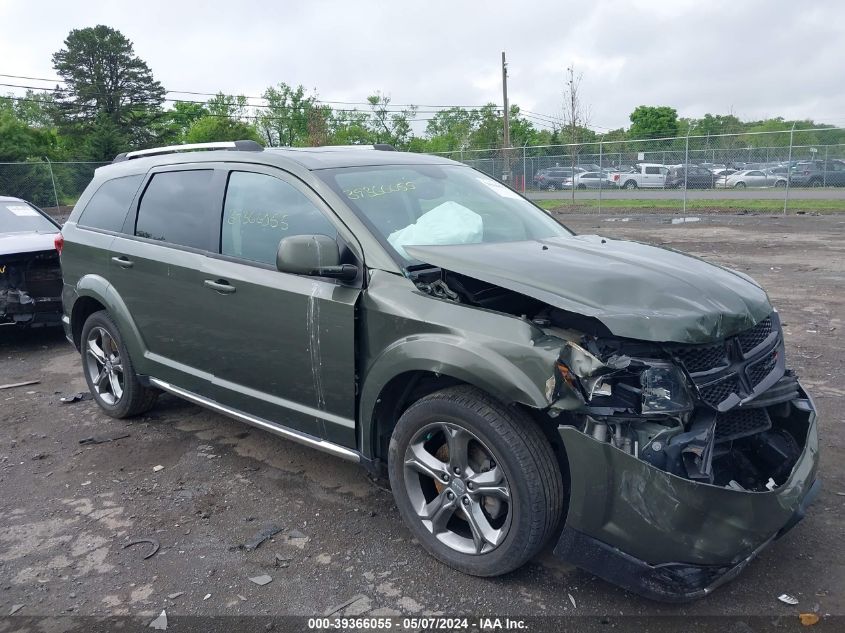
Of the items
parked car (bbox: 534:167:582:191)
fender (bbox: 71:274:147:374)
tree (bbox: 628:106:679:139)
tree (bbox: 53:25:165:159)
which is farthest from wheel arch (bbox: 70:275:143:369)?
tree (bbox: 628:106:679:139)

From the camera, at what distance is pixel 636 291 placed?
9.59 feet

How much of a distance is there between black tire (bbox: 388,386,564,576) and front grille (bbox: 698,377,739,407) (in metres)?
0.64

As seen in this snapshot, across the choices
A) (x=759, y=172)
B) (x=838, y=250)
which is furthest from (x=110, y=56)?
(x=838, y=250)

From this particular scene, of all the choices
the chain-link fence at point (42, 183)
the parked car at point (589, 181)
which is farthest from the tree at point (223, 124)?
the parked car at point (589, 181)

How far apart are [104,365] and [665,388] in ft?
13.8

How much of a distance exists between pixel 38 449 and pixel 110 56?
60185 mm

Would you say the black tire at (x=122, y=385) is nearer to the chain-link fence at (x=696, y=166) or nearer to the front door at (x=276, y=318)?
the front door at (x=276, y=318)

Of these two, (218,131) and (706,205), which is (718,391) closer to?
(706,205)

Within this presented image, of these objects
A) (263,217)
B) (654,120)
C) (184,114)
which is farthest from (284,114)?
(263,217)

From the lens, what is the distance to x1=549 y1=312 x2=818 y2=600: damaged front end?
8.46ft

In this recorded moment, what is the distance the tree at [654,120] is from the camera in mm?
66188

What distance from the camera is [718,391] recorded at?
9.25 ft

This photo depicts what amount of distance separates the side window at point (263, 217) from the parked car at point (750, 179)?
22797 mm

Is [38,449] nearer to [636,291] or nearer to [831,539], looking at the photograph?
[636,291]
